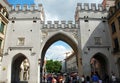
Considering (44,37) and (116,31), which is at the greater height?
(116,31)

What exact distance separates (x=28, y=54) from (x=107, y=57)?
9431 mm

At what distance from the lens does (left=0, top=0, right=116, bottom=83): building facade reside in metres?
20.0

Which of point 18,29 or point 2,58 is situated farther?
point 18,29

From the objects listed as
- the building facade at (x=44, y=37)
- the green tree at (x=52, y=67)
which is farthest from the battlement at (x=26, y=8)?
the green tree at (x=52, y=67)

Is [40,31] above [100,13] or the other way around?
the other way around

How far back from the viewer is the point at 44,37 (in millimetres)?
21359

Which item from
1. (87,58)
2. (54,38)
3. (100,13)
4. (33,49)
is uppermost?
(100,13)

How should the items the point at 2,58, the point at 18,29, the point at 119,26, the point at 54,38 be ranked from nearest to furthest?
the point at 119,26
the point at 2,58
the point at 18,29
the point at 54,38

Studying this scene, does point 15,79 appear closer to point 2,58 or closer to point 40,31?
point 2,58

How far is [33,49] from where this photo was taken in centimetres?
2050

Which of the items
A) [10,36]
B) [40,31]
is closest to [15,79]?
[10,36]

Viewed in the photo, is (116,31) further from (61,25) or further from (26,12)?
(26,12)

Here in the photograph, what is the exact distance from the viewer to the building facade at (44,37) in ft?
Answer: 65.6

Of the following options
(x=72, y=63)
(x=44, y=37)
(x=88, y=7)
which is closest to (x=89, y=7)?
(x=88, y=7)
